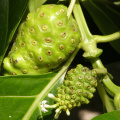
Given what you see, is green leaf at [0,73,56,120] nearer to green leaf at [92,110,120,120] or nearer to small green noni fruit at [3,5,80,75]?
small green noni fruit at [3,5,80,75]

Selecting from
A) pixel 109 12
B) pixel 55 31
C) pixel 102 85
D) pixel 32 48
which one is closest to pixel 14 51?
pixel 32 48

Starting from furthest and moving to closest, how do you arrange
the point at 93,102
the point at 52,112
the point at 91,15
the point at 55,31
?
the point at 93,102 < the point at 91,15 < the point at 52,112 < the point at 55,31

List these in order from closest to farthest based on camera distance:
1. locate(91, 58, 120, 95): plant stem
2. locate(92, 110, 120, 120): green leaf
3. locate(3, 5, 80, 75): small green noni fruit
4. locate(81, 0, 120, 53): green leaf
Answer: locate(92, 110, 120, 120): green leaf < locate(3, 5, 80, 75): small green noni fruit < locate(91, 58, 120, 95): plant stem < locate(81, 0, 120, 53): green leaf

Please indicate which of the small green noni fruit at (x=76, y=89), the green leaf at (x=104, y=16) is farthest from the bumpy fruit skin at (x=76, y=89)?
the green leaf at (x=104, y=16)

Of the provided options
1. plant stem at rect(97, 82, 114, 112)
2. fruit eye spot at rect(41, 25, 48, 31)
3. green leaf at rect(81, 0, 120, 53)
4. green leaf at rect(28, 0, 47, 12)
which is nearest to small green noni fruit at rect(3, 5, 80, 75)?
fruit eye spot at rect(41, 25, 48, 31)

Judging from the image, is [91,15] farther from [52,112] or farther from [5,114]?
[5,114]

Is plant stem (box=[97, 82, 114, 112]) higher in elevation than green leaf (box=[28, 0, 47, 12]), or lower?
lower

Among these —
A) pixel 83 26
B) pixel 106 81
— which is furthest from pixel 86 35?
pixel 106 81

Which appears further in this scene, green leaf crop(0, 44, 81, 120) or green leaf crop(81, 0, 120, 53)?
green leaf crop(81, 0, 120, 53)
